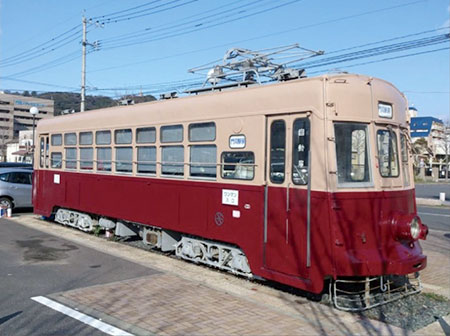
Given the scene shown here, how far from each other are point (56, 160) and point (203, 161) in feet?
21.3

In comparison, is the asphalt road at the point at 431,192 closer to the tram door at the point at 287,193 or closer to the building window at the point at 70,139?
the building window at the point at 70,139

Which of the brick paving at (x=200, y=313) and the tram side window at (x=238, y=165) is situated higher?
the tram side window at (x=238, y=165)

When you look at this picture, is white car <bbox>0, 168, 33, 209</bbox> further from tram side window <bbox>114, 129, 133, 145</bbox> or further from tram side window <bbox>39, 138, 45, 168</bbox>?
tram side window <bbox>114, 129, 133, 145</bbox>

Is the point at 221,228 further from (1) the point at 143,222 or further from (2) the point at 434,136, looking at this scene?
(2) the point at 434,136

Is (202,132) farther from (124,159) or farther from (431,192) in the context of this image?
(431,192)

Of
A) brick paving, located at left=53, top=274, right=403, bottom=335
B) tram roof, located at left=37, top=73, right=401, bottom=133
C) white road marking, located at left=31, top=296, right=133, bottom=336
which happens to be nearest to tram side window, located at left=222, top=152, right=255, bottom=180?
tram roof, located at left=37, top=73, right=401, bottom=133

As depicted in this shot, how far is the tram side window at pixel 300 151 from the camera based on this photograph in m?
6.36

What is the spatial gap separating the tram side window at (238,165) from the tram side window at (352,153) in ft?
4.55

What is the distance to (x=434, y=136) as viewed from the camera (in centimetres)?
7200

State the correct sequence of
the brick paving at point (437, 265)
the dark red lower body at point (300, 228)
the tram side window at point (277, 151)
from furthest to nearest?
the brick paving at point (437, 265), the tram side window at point (277, 151), the dark red lower body at point (300, 228)

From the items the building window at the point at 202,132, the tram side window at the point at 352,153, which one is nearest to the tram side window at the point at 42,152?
the building window at the point at 202,132

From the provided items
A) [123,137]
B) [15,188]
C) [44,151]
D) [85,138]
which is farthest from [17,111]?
[123,137]

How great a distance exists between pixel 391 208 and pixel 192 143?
3528 mm

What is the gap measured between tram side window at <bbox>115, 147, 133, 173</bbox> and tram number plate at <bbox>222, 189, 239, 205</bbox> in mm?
3012
